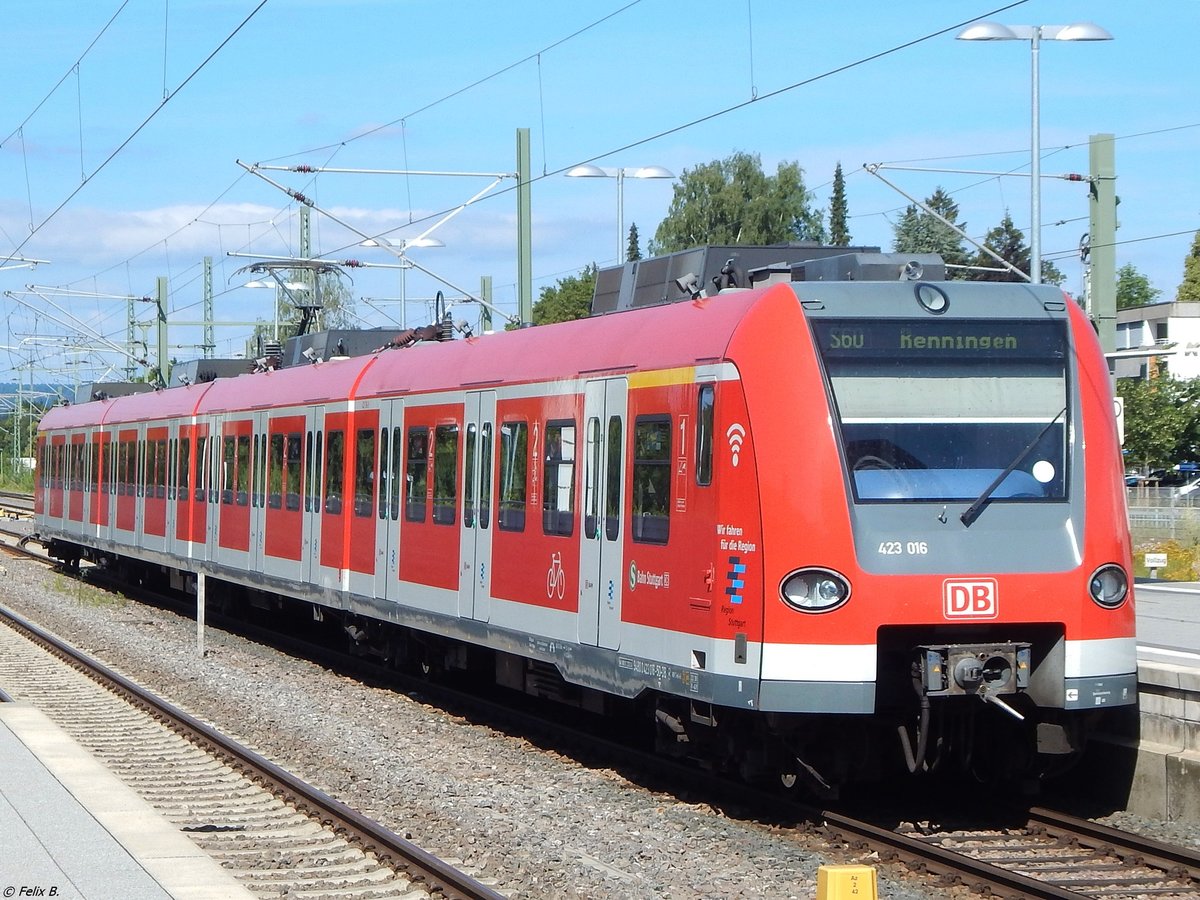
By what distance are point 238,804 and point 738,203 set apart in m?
64.1

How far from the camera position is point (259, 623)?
79.0ft

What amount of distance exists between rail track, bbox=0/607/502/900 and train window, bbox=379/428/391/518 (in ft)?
8.65

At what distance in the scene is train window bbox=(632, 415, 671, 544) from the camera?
1053 cm

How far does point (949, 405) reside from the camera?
32.1ft

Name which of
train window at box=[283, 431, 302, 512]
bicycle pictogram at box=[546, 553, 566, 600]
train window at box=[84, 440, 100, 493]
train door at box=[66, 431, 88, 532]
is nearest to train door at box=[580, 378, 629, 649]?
bicycle pictogram at box=[546, 553, 566, 600]

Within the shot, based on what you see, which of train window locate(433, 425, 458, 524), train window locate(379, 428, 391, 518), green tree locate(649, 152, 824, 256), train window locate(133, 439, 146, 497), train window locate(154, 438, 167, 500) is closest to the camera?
train window locate(433, 425, 458, 524)

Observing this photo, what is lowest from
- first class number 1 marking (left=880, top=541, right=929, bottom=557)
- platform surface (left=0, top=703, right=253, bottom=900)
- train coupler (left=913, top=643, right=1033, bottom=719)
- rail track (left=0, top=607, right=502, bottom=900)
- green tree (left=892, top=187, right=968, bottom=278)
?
rail track (left=0, top=607, right=502, bottom=900)

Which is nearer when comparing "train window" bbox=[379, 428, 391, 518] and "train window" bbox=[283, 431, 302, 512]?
"train window" bbox=[379, 428, 391, 518]

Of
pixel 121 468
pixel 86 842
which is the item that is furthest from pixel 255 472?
pixel 86 842

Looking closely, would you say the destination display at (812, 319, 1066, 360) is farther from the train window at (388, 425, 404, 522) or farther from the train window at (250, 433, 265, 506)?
the train window at (250, 433, 265, 506)

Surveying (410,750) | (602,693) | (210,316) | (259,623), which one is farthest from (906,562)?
(210,316)

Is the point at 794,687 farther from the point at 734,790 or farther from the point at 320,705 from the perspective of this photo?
the point at 320,705

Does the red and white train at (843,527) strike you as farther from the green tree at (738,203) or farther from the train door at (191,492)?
the green tree at (738,203)

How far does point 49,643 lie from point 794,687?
44.5 ft
